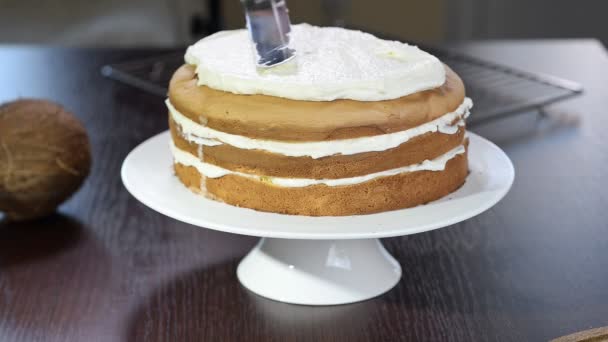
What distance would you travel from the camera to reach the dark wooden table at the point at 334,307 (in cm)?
100

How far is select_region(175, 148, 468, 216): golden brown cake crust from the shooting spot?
38.9 inches

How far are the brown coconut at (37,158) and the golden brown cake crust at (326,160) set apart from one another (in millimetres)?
302

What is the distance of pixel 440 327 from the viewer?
100cm

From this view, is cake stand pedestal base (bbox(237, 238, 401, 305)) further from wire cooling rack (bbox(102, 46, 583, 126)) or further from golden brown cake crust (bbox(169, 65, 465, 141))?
wire cooling rack (bbox(102, 46, 583, 126))

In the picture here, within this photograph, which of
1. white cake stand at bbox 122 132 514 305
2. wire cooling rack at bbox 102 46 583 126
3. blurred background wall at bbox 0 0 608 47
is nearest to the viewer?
white cake stand at bbox 122 132 514 305

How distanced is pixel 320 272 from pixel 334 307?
5cm

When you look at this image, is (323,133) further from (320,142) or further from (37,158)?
(37,158)

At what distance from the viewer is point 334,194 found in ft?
3.23

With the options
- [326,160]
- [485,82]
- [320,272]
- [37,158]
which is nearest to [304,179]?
[326,160]

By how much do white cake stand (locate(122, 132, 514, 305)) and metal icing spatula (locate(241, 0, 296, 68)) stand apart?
0.58 ft

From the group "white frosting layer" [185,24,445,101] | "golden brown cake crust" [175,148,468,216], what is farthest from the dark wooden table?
"white frosting layer" [185,24,445,101]

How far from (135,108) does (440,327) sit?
0.96 metres

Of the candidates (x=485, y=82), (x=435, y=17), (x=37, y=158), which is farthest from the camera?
(x=435, y=17)

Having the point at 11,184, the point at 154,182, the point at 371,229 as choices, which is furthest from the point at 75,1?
the point at 371,229
